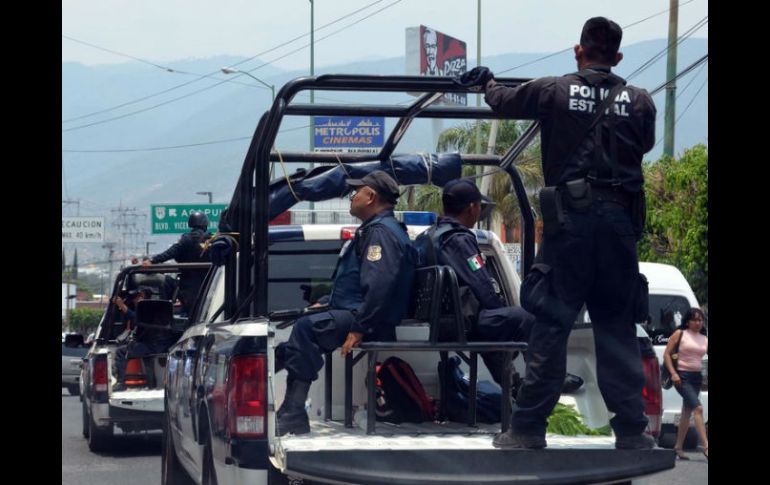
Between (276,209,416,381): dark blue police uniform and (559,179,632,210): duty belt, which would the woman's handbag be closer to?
(276,209,416,381): dark blue police uniform

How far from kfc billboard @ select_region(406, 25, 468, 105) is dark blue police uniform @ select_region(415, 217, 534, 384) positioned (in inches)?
3371

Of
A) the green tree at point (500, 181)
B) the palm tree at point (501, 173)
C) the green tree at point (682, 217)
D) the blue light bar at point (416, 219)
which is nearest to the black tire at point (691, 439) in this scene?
the blue light bar at point (416, 219)

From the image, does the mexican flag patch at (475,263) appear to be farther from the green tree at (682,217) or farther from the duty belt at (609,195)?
the green tree at (682,217)

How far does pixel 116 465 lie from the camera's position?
12.6 metres

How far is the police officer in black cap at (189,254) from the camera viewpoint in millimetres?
13953

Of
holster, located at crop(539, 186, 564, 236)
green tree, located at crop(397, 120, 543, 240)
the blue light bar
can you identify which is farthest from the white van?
green tree, located at crop(397, 120, 543, 240)

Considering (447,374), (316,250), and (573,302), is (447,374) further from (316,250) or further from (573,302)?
(316,250)

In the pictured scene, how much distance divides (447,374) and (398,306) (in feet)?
2.05

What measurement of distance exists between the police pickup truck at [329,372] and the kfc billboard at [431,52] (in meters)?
84.4

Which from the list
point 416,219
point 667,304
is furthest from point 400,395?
point 667,304

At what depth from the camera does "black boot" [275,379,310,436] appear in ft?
19.8

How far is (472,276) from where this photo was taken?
6.65 m
